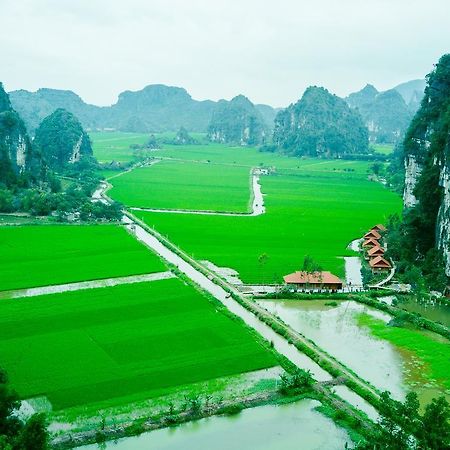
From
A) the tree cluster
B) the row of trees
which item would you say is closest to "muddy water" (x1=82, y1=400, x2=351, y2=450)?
the row of trees

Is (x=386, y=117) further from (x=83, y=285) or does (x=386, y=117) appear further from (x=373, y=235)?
(x=83, y=285)

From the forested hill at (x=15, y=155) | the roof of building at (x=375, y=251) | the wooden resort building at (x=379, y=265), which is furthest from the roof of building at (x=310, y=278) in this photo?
the forested hill at (x=15, y=155)

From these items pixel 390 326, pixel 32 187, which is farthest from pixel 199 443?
pixel 32 187

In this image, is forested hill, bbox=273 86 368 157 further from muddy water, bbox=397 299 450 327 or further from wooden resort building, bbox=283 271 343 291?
muddy water, bbox=397 299 450 327

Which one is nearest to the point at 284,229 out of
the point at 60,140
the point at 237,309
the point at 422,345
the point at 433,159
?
the point at 433,159

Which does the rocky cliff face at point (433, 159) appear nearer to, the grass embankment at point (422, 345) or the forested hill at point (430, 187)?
the forested hill at point (430, 187)

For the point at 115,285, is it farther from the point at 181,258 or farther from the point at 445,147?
the point at 445,147
